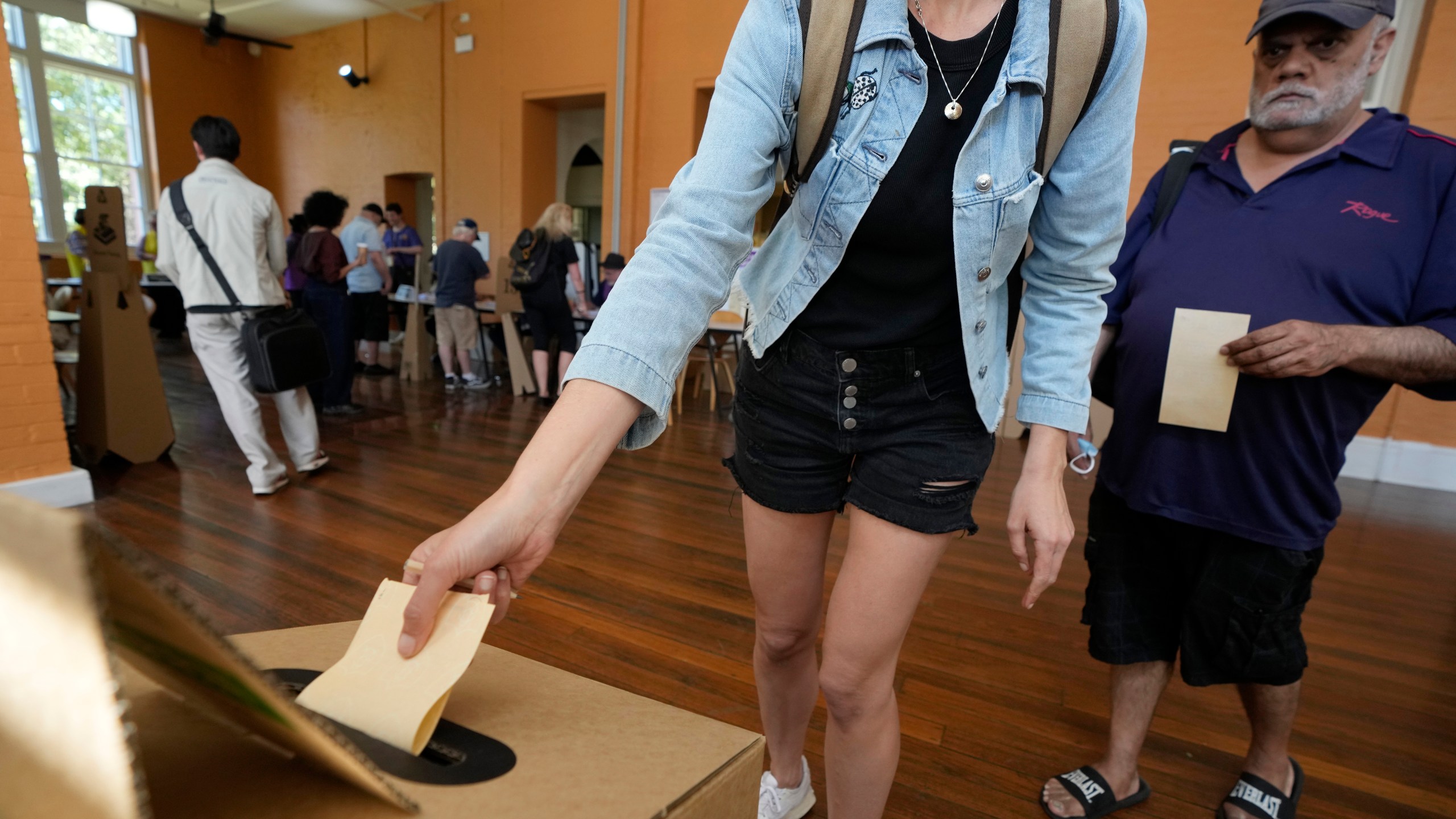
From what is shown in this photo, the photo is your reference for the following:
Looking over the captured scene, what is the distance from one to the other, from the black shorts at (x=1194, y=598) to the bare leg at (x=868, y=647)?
70cm

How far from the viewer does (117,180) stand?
432 inches

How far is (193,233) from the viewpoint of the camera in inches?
133

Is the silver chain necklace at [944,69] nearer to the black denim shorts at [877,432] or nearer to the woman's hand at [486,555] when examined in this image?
the black denim shorts at [877,432]

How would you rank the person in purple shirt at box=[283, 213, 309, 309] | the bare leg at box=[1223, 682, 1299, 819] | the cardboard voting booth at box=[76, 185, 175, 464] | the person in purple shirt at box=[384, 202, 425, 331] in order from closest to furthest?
1. the bare leg at box=[1223, 682, 1299, 819]
2. the cardboard voting booth at box=[76, 185, 175, 464]
3. the person in purple shirt at box=[283, 213, 309, 309]
4. the person in purple shirt at box=[384, 202, 425, 331]

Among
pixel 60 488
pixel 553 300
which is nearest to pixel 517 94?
pixel 553 300

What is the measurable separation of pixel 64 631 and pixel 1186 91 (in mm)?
6728

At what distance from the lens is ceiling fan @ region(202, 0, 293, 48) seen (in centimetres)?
1012

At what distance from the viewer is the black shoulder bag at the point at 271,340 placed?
3379 millimetres

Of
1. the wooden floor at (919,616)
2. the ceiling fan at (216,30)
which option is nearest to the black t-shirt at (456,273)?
the wooden floor at (919,616)

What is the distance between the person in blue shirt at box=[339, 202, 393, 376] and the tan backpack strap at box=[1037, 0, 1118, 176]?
6904 millimetres

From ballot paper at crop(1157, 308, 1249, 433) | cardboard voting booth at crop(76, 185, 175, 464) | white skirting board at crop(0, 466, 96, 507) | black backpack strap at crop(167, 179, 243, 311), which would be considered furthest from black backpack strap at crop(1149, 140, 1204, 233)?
cardboard voting booth at crop(76, 185, 175, 464)

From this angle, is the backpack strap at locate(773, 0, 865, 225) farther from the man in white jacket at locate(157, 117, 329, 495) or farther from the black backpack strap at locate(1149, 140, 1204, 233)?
the man in white jacket at locate(157, 117, 329, 495)

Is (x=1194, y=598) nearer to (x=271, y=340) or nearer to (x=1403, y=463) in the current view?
(x=271, y=340)

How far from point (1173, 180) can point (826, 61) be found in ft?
3.46
